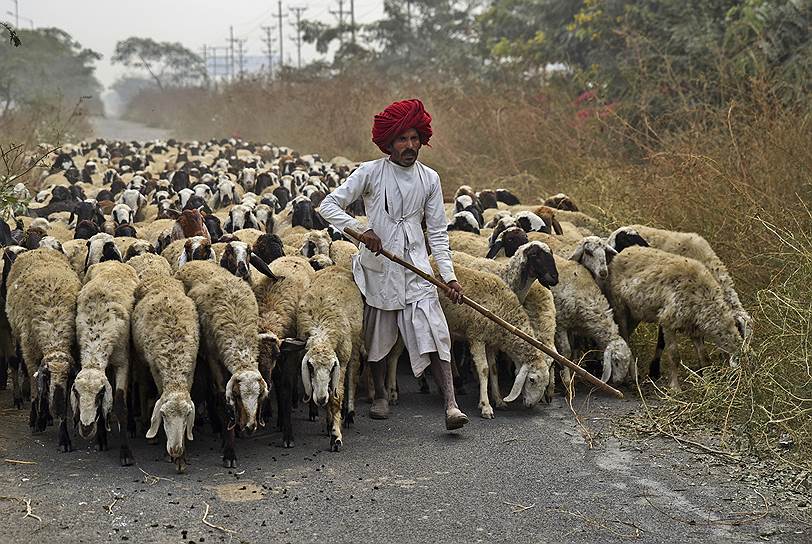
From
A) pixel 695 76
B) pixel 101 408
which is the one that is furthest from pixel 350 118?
pixel 101 408

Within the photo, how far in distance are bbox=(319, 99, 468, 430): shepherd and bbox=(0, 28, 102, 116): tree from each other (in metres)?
41.5

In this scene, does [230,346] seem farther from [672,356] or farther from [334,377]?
[672,356]

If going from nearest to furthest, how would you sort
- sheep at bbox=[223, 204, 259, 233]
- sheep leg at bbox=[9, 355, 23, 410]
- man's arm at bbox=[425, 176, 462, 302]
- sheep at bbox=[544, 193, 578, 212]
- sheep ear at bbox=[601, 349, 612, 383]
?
man's arm at bbox=[425, 176, 462, 302] < sheep leg at bbox=[9, 355, 23, 410] < sheep ear at bbox=[601, 349, 612, 383] < sheep at bbox=[223, 204, 259, 233] < sheep at bbox=[544, 193, 578, 212]

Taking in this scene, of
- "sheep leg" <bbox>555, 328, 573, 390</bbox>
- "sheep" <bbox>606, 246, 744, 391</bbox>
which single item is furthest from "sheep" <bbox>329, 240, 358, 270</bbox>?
"sheep" <bbox>606, 246, 744, 391</bbox>

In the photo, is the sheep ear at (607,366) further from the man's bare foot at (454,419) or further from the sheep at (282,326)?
the sheep at (282,326)

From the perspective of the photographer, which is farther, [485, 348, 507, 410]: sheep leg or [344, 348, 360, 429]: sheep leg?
[485, 348, 507, 410]: sheep leg

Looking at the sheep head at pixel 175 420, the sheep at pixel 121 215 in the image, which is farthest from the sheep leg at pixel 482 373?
the sheep at pixel 121 215

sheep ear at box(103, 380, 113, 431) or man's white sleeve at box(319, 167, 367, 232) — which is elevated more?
man's white sleeve at box(319, 167, 367, 232)

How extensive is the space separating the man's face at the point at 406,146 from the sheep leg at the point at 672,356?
266 centimetres

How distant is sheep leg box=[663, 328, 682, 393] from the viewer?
8241 mm

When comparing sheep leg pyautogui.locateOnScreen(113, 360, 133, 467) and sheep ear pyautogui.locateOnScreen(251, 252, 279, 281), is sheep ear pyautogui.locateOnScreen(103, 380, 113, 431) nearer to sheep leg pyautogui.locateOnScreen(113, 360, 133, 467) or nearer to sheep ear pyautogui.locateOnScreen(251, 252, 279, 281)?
sheep leg pyautogui.locateOnScreen(113, 360, 133, 467)

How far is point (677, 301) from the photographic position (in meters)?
8.37

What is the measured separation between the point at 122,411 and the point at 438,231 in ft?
8.60

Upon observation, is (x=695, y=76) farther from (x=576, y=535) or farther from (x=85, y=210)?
(x=576, y=535)
